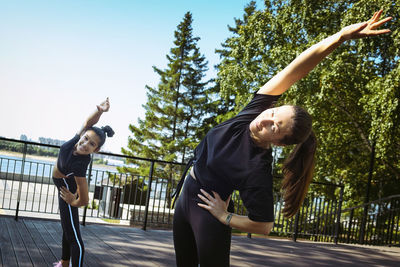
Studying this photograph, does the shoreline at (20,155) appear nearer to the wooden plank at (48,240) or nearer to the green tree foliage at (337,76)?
the wooden plank at (48,240)

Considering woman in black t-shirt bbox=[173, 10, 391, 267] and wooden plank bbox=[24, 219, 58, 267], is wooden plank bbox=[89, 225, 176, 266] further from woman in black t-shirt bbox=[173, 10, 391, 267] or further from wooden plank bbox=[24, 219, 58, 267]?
woman in black t-shirt bbox=[173, 10, 391, 267]

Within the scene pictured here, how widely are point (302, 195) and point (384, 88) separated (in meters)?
8.86

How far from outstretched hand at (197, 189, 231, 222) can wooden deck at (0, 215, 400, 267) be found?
2.29 meters

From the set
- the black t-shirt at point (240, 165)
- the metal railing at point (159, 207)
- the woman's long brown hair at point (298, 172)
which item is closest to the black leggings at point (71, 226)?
the metal railing at point (159, 207)

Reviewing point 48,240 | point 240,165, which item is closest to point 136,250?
point 48,240

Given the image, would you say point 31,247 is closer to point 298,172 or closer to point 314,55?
point 298,172

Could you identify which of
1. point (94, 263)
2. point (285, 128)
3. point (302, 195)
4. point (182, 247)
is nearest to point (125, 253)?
point (94, 263)

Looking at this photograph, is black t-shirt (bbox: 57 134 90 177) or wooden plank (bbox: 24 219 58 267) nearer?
black t-shirt (bbox: 57 134 90 177)

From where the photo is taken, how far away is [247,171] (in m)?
1.34

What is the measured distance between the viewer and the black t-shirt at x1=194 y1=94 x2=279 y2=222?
1.33 meters

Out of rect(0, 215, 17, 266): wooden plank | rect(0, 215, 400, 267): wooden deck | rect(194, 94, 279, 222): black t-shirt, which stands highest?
rect(194, 94, 279, 222): black t-shirt


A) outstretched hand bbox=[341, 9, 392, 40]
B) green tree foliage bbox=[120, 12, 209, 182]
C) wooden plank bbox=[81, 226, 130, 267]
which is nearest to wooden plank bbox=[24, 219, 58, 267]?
wooden plank bbox=[81, 226, 130, 267]

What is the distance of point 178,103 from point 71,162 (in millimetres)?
24579

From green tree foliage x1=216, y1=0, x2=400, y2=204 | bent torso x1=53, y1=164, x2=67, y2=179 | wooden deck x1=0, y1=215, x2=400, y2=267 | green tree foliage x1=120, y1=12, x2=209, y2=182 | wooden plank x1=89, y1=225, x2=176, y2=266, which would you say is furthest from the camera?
green tree foliage x1=120, y1=12, x2=209, y2=182
